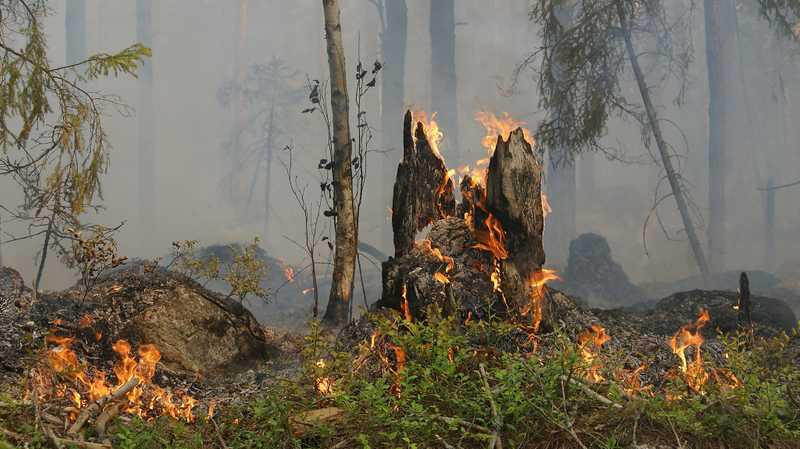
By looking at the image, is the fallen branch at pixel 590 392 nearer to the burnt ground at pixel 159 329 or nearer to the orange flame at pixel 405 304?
the orange flame at pixel 405 304

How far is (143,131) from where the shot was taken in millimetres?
45906

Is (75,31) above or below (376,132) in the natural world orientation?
above

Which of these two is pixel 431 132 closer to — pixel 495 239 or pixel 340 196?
pixel 495 239

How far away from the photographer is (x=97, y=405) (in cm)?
381

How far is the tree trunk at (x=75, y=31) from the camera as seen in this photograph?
134ft

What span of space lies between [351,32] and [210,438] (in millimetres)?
56016

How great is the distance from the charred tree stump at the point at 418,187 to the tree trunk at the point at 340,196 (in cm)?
210

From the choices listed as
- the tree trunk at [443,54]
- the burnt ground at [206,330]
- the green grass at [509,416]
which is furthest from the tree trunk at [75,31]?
the green grass at [509,416]

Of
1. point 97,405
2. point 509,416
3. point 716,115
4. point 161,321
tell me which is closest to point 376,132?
point 716,115

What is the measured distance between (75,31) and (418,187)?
143 ft

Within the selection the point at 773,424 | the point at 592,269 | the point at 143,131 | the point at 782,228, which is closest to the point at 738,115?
the point at 782,228

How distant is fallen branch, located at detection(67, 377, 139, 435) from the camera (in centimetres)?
360

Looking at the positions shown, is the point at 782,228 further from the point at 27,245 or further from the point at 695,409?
the point at 27,245

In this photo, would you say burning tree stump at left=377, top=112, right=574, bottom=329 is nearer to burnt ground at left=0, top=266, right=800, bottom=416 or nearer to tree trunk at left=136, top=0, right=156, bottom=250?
burnt ground at left=0, top=266, right=800, bottom=416
